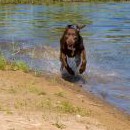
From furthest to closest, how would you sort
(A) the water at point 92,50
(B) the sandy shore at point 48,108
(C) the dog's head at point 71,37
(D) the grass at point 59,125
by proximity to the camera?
(A) the water at point 92,50 < (C) the dog's head at point 71,37 < (B) the sandy shore at point 48,108 < (D) the grass at point 59,125

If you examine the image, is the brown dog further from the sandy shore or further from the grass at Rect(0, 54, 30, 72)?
the sandy shore

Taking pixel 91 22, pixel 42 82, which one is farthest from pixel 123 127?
pixel 91 22

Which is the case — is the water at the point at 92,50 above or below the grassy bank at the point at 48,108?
below

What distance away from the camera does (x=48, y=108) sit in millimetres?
6539

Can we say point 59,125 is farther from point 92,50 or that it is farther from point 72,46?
point 92,50

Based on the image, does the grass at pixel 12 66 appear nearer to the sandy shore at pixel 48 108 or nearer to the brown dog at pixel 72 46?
the sandy shore at pixel 48 108

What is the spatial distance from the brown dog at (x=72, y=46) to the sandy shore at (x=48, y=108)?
1.02 metres

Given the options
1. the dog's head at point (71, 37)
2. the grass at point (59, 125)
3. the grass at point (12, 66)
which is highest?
the dog's head at point (71, 37)

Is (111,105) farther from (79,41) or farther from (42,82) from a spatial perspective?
(79,41)

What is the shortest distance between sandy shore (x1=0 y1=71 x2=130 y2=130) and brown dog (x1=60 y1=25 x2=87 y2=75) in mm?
1018

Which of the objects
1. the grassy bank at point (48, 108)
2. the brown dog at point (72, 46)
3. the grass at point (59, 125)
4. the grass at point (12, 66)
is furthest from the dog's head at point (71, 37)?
the grass at point (59, 125)

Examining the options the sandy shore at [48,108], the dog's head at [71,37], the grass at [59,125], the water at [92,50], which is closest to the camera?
the grass at [59,125]

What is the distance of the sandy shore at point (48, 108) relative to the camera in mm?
5711

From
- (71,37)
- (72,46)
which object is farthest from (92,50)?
(71,37)
